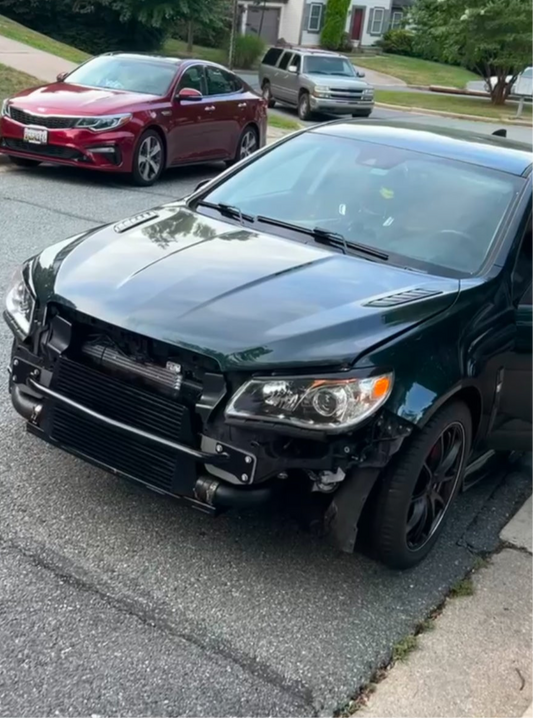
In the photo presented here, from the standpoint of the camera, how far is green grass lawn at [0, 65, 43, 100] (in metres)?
14.2

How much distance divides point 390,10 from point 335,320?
62.2m

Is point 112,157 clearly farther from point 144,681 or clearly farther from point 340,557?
A: point 144,681

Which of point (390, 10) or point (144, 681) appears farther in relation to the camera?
point (390, 10)

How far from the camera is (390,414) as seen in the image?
319 centimetres

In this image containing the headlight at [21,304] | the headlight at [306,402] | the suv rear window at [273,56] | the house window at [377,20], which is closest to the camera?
the headlight at [306,402]

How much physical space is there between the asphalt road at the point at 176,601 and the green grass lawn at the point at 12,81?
36.7 ft

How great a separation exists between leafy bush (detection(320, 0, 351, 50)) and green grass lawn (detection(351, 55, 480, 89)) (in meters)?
2.34

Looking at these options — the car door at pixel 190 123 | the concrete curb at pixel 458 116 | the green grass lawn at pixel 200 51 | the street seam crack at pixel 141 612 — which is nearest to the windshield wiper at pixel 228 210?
the street seam crack at pixel 141 612

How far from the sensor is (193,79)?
11930 mm

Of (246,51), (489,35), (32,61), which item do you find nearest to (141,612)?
(32,61)

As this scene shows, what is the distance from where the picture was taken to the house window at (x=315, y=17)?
175ft

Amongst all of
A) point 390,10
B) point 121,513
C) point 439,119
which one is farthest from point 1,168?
point 390,10

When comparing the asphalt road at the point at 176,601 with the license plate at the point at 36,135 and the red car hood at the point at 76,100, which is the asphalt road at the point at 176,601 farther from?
the red car hood at the point at 76,100

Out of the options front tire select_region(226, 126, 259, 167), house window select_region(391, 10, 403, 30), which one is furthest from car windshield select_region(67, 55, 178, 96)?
house window select_region(391, 10, 403, 30)
